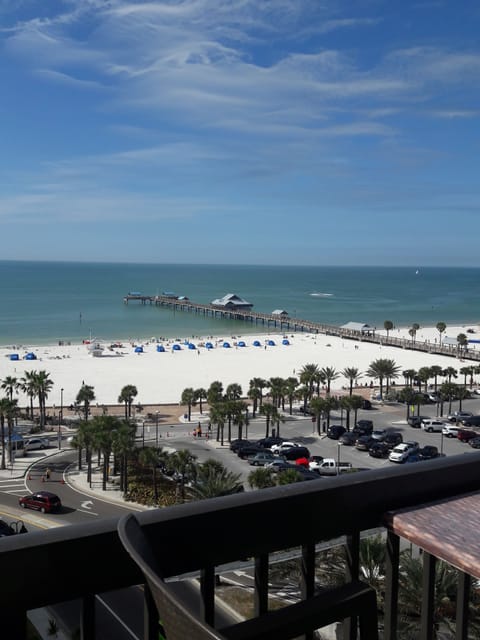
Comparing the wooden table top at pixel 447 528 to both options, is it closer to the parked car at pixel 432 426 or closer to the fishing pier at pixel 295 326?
the parked car at pixel 432 426

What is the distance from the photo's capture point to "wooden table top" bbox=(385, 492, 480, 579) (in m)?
1.85

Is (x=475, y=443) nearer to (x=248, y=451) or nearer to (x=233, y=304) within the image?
(x=248, y=451)

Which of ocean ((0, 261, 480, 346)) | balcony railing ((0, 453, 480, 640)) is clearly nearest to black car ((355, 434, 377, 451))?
balcony railing ((0, 453, 480, 640))

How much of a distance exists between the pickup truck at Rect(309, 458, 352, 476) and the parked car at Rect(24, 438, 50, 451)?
39.6 ft

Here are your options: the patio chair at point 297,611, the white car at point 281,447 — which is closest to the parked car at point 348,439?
the white car at point 281,447

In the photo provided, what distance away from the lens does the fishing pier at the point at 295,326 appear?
57062 millimetres

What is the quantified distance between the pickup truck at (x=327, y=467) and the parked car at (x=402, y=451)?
1980 mm

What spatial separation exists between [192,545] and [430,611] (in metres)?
0.99

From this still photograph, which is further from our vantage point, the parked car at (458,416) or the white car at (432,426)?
the parked car at (458,416)

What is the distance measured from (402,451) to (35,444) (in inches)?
626

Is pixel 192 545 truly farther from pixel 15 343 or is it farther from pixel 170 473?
pixel 15 343

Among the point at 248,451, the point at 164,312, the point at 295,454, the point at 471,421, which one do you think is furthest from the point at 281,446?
the point at 164,312

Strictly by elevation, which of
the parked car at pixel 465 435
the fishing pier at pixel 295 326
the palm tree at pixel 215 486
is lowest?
the parked car at pixel 465 435

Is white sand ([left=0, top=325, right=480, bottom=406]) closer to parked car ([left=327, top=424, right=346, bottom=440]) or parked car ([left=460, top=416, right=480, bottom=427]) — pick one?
parked car ([left=460, top=416, right=480, bottom=427])
